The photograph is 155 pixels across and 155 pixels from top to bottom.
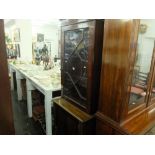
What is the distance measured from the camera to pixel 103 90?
1.22 metres

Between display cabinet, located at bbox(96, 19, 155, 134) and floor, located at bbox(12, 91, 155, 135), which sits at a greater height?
display cabinet, located at bbox(96, 19, 155, 134)

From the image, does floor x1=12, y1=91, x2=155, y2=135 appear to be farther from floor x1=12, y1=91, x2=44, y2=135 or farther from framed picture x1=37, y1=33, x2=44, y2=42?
framed picture x1=37, y1=33, x2=44, y2=42

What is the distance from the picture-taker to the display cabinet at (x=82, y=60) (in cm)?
121

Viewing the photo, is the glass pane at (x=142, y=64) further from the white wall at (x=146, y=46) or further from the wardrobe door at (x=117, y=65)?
the wardrobe door at (x=117, y=65)

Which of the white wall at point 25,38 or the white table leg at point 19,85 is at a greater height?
the white wall at point 25,38

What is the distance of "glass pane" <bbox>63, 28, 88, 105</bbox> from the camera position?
4.39ft

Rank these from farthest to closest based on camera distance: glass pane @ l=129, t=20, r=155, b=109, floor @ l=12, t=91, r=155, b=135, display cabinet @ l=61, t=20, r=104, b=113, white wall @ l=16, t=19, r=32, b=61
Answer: white wall @ l=16, t=19, r=32, b=61
floor @ l=12, t=91, r=155, b=135
display cabinet @ l=61, t=20, r=104, b=113
glass pane @ l=129, t=20, r=155, b=109

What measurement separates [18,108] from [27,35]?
2377 mm

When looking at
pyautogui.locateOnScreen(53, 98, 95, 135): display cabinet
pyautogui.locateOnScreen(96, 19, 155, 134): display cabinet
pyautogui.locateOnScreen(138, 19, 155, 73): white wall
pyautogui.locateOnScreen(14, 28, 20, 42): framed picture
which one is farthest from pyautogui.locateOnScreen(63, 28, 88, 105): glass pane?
pyautogui.locateOnScreen(14, 28, 20, 42): framed picture

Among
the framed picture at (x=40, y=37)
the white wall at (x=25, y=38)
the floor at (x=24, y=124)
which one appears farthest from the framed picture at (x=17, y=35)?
the floor at (x=24, y=124)

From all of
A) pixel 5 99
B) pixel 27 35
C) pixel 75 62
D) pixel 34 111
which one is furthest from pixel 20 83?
pixel 5 99

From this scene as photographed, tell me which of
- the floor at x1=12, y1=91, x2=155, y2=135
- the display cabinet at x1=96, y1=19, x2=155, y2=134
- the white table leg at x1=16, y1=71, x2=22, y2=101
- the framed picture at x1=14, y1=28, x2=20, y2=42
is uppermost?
the framed picture at x1=14, y1=28, x2=20, y2=42

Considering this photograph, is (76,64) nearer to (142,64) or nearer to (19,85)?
(142,64)
